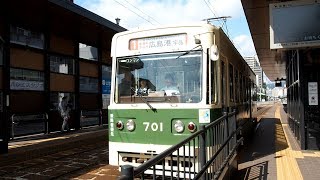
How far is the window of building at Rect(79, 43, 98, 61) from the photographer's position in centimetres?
1749

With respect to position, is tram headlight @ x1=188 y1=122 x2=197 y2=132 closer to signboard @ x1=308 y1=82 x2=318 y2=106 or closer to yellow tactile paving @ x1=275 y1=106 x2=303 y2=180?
yellow tactile paving @ x1=275 y1=106 x2=303 y2=180

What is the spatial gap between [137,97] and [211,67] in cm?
146

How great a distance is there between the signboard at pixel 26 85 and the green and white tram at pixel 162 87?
7.11 meters

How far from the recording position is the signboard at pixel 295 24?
8062 mm

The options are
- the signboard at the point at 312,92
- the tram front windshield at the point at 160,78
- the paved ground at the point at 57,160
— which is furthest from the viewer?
the signboard at the point at 312,92

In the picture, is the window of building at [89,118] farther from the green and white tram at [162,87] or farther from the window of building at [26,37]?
the green and white tram at [162,87]

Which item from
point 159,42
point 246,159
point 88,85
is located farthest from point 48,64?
point 159,42

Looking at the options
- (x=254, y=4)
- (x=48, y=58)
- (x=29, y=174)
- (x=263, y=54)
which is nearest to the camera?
(x=29, y=174)

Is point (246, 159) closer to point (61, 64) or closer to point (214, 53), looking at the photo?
point (214, 53)

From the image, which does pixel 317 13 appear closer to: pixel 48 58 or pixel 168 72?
pixel 168 72

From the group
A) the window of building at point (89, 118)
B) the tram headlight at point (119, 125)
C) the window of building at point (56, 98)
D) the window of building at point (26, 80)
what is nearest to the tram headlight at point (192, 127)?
the tram headlight at point (119, 125)

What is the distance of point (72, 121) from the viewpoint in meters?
16.5

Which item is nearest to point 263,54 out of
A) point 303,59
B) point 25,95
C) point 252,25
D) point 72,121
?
point 252,25

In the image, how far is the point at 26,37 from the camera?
13.5m
